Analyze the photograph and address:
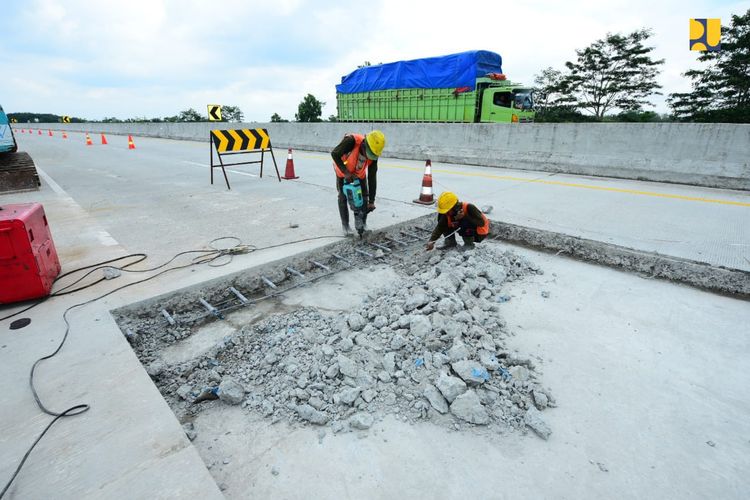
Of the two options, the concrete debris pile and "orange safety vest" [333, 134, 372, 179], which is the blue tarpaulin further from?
the concrete debris pile

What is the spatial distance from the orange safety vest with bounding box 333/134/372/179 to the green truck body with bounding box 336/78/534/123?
14.5 meters

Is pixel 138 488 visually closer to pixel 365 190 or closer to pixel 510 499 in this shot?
pixel 510 499

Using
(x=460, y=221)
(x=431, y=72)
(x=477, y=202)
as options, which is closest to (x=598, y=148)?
(x=477, y=202)

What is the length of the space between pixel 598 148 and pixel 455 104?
1006cm

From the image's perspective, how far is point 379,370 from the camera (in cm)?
281

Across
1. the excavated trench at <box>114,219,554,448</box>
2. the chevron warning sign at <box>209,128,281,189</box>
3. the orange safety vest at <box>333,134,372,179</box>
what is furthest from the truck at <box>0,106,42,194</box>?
the orange safety vest at <box>333,134,372,179</box>

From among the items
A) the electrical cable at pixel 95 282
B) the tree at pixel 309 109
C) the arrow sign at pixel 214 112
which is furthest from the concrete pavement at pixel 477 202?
the tree at pixel 309 109

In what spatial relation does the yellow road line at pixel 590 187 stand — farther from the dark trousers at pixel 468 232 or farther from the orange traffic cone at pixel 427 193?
the dark trousers at pixel 468 232

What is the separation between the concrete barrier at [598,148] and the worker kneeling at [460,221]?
6276 mm

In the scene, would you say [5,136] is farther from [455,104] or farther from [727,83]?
[727,83]

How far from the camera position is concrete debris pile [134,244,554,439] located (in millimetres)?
2486

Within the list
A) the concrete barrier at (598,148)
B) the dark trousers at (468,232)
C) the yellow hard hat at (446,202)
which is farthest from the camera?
the concrete barrier at (598,148)

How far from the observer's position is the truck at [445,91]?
17.5m

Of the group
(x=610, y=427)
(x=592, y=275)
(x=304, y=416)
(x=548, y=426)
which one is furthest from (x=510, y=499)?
(x=592, y=275)
